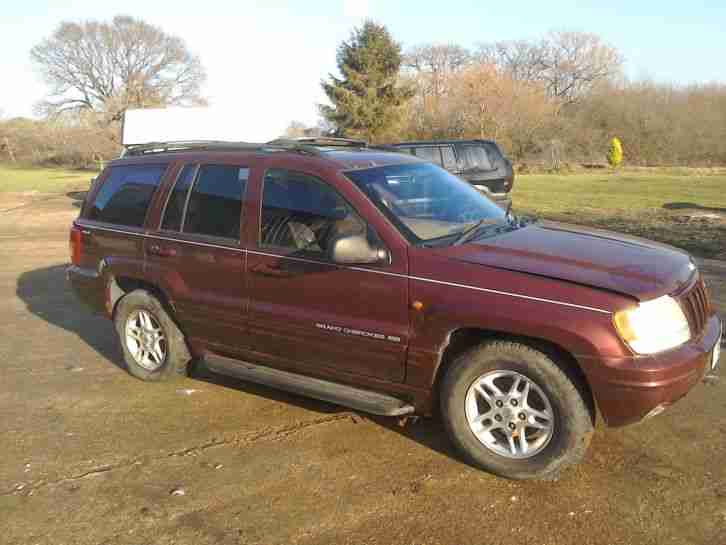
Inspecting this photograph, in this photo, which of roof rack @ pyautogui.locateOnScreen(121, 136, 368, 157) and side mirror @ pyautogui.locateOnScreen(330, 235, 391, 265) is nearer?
side mirror @ pyautogui.locateOnScreen(330, 235, 391, 265)

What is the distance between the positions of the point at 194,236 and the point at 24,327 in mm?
3472

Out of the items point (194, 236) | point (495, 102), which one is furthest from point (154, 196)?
point (495, 102)

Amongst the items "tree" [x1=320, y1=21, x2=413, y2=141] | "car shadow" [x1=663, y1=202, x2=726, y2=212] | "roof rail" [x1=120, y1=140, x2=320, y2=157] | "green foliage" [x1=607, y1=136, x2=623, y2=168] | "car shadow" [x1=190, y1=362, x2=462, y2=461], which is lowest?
"car shadow" [x1=190, y1=362, x2=462, y2=461]

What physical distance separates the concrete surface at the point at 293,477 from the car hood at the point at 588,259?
1.05m

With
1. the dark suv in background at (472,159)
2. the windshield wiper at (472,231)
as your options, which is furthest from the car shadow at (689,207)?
the windshield wiper at (472,231)

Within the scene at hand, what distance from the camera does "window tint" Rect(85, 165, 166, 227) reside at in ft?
17.4

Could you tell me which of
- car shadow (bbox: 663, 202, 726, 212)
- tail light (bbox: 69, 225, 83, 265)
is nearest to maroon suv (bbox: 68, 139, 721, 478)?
tail light (bbox: 69, 225, 83, 265)

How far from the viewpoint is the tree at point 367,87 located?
4294 centimetres

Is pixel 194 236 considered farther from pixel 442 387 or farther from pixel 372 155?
pixel 442 387

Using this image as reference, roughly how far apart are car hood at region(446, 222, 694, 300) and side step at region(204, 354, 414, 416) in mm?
956

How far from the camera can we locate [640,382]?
3381 mm

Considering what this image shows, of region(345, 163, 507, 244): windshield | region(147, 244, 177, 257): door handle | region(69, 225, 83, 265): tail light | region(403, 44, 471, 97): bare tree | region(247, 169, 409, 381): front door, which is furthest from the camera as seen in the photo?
region(403, 44, 471, 97): bare tree

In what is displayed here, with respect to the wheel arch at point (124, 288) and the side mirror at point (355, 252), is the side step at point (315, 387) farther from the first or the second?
the side mirror at point (355, 252)

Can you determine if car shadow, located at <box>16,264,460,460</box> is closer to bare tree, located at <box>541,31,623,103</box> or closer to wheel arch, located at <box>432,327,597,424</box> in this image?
wheel arch, located at <box>432,327,597,424</box>
